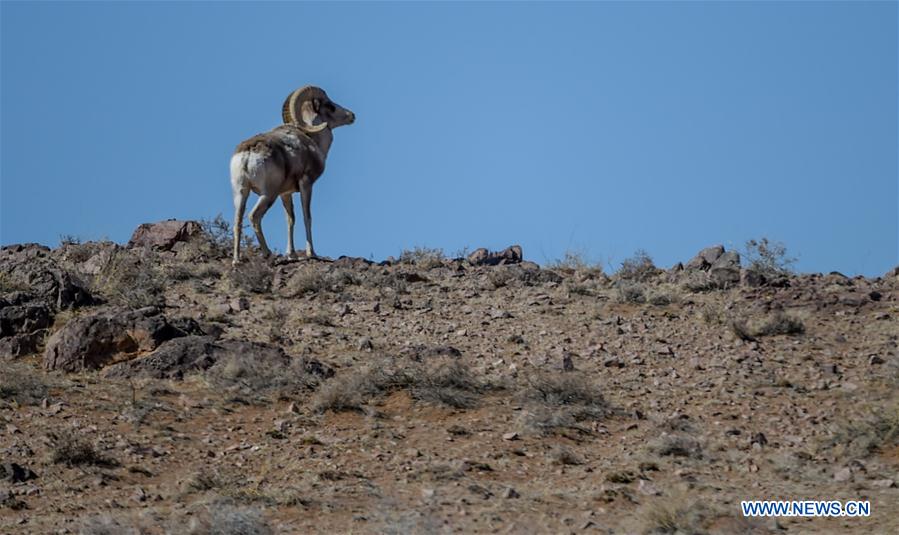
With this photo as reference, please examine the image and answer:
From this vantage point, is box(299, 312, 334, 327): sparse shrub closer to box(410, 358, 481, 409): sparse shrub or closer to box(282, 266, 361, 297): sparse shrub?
box(282, 266, 361, 297): sparse shrub

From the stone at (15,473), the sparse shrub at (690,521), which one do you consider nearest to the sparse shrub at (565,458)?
the sparse shrub at (690,521)

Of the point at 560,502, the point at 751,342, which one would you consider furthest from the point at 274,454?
the point at 751,342

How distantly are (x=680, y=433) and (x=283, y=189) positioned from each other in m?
9.70

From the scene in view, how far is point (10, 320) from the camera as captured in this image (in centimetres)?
1589

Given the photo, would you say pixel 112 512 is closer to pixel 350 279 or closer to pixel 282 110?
pixel 350 279

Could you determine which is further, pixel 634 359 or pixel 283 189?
pixel 283 189

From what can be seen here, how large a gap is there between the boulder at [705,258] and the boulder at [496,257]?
2605mm

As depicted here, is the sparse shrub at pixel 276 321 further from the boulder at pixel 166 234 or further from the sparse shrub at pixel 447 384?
the boulder at pixel 166 234

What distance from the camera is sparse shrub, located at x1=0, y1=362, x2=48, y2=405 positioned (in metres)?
13.8

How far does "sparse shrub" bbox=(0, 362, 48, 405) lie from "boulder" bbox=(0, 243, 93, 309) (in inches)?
94.6

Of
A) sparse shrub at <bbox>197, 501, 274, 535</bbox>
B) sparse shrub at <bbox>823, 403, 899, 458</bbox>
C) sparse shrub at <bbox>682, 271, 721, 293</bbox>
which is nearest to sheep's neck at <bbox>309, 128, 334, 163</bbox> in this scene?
sparse shrub at <bbox>682, 271, 721, 293</bbox>

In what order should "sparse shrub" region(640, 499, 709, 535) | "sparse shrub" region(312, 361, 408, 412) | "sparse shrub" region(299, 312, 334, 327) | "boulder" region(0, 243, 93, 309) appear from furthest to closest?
"boulder" region(0, 243, 93, 309) → "sparse shrub" region(299, 312, 334, 327) → "sparse shrub" region(312, 361, 408, 412) → "sparse shrub" region(640, 499, 709, 535)

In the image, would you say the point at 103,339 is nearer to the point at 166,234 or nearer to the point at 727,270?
the point at 166,234

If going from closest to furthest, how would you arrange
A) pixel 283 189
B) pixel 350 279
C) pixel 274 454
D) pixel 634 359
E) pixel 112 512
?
pixel 112 512
pixel 274 454
pixel 634 359
pixel 350 279
pixel 283 189
